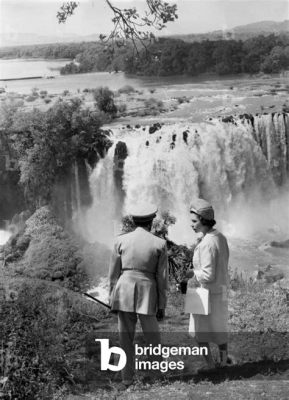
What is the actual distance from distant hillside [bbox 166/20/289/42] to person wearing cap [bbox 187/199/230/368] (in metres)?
2.18

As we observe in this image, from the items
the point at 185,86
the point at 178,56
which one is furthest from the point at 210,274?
the point at 178,56

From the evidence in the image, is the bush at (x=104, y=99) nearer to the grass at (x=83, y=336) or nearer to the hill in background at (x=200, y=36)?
the hill in background at (x=200, y=36)

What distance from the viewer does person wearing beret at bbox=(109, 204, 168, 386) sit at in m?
3.93

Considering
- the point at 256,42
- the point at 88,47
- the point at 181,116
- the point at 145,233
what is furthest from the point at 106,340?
the point at 256,42

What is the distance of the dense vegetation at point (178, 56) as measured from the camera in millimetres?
5625

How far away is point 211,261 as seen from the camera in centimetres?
400

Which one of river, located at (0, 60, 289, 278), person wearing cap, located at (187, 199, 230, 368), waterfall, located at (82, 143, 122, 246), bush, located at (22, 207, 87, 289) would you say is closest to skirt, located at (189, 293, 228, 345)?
person wearing cap, located at (187, 199, 230, 368)

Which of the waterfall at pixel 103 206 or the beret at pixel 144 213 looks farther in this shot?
the waterfall at pixel 103 206

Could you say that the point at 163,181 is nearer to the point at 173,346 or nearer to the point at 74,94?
the point at 74,94

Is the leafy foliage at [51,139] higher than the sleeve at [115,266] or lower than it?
higher

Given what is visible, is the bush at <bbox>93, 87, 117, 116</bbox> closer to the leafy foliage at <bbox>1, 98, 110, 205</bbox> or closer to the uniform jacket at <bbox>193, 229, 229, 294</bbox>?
the leafy foliage at <bbox>1, 98, 110, 205</bbox>

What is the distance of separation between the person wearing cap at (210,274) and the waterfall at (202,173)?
60.3 inches

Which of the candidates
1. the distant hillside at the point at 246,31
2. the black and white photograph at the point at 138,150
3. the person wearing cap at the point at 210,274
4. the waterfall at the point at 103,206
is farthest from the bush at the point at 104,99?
the person wearing cap at the point at 210,274

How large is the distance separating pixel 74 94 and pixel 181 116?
A: 0.98 meters
